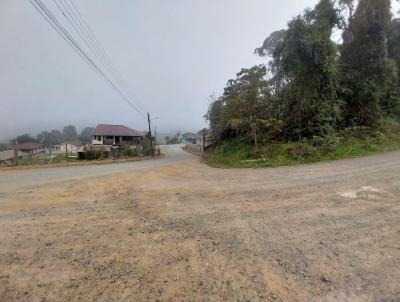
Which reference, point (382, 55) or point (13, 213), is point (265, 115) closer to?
point (382, 55)

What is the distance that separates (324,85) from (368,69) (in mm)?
3642

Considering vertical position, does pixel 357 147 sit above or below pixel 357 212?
above

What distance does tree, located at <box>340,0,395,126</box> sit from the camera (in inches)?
551

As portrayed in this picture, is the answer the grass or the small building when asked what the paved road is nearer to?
the grass

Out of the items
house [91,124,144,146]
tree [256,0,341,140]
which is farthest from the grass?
house [91,124,144,146]

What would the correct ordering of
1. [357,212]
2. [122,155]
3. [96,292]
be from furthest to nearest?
[122,155]
[357,212]
[96,292]

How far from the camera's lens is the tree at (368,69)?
13984mm

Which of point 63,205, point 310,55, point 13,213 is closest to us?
point 13,213

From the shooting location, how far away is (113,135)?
4331 centimetres

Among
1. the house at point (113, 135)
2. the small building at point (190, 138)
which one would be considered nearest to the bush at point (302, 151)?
the house at point (113, 135)

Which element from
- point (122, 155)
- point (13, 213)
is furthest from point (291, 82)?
point (122, 155)

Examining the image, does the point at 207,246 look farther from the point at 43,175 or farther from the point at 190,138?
the point at 190,138

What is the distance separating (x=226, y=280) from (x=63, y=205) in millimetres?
4304

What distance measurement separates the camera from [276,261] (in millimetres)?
2816
